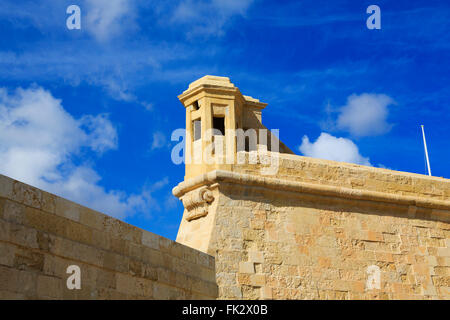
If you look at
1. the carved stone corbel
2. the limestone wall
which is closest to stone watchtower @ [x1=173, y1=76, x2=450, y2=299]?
the carved stone corbel

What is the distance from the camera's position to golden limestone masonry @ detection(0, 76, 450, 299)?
7.70m

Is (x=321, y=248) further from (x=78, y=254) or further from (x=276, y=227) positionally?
(x=78, y=254)

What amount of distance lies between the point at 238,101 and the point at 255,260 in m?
3.03

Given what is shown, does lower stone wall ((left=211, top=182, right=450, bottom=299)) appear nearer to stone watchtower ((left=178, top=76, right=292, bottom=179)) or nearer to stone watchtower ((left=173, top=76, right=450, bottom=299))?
stone watchtower ((left=173, top=76, right=450, bottom=299))

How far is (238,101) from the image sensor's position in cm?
1054

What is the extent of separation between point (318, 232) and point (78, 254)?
4386 millimetres

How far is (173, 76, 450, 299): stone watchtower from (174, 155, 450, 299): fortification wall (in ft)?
0.05

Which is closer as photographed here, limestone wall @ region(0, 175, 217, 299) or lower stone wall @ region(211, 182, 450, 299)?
limestone wall @ region(0, 175, 217, 299)

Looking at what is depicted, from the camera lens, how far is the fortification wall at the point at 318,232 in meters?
8.62

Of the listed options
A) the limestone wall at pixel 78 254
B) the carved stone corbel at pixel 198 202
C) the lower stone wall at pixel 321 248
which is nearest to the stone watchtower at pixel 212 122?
the carved stone corbel at pixel 198 202

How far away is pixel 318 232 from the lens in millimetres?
9188

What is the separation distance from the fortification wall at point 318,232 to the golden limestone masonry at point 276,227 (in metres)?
0.02

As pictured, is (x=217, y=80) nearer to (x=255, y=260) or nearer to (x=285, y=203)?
(x=285, y=203)
